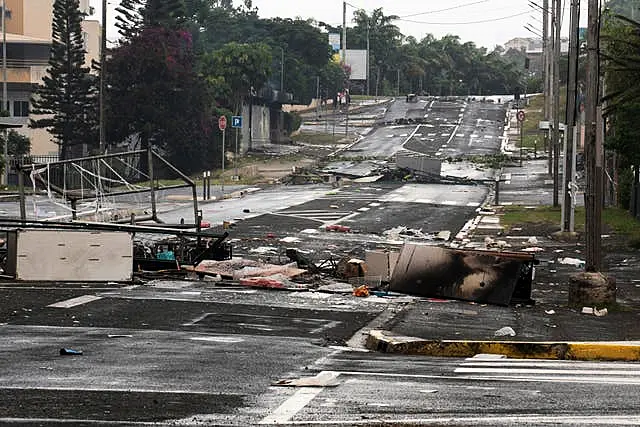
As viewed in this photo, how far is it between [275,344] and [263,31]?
4874 inches

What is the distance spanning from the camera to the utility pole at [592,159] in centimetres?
2103

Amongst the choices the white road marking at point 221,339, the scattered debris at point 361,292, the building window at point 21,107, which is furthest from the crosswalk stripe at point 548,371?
the building window at point 21,107

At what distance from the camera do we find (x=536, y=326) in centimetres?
1738

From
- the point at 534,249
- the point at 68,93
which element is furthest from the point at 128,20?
the point at 534,249

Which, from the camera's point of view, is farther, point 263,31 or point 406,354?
point 263,31

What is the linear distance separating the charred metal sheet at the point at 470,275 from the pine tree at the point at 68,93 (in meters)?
57.2

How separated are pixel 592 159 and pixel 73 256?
9.44 m

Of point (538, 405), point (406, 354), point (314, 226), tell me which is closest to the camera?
point (538, 405)

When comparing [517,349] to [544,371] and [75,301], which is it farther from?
[75,301]

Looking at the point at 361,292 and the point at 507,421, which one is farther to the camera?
the point at 361,292

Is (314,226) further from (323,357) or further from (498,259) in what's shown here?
(323,357)

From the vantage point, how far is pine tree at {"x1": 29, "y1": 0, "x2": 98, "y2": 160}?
3019 inches

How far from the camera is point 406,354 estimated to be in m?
14.3

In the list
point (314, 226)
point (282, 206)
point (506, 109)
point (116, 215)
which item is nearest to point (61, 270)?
point (116, 215)
